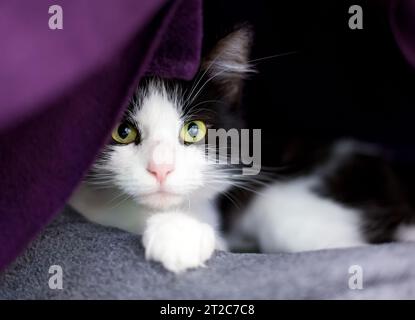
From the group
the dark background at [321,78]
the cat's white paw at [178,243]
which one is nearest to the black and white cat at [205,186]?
the cat's white paw at [178,243]

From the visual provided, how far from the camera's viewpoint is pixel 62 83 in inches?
31.3

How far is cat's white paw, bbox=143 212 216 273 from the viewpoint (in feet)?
2.92

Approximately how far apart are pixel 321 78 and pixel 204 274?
0.90m

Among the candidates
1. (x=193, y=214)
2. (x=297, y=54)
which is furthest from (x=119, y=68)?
(x=297, y=54)

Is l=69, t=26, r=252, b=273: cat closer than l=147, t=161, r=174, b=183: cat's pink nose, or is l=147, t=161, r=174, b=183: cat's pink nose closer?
l=69, t=26, r=252, b=273: cat

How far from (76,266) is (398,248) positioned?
0.62 metres

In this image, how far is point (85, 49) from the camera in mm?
814

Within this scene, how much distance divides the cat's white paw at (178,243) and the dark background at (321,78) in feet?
1.80

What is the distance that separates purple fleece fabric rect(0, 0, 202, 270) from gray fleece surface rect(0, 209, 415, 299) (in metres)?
0.11

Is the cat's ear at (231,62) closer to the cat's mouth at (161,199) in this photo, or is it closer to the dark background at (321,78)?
the dark background at (321,78)

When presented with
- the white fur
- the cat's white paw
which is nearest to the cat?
the cat's white paw

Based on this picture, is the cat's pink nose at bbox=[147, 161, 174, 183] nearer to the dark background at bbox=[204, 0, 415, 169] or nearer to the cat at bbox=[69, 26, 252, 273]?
the cat at bbox=[69, 26, 252, 273]

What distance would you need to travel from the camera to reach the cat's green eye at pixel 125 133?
115 centimetres
